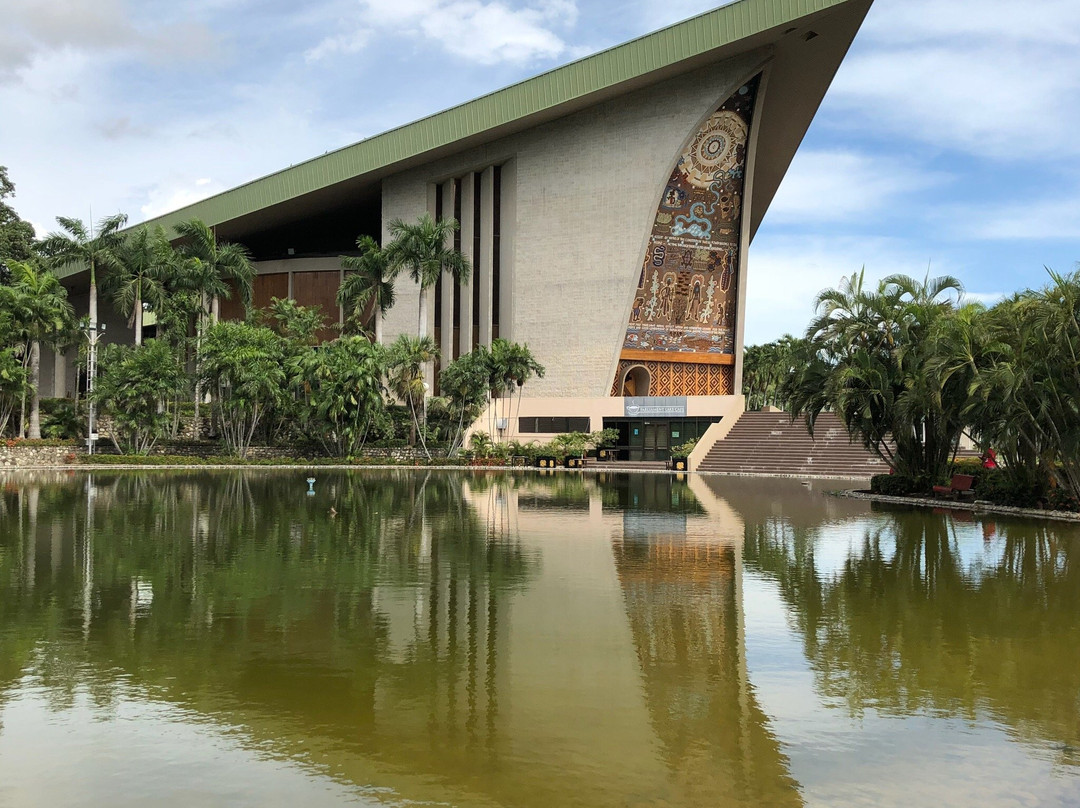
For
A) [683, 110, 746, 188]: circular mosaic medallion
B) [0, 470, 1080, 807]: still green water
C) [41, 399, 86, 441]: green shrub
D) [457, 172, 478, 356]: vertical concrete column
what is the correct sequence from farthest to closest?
1. [457, 172, 478, 356]: vertical concrete column
2. [683, 110, 746, 188]: circular mosaic medallion
3. [41, 399, 86, 441]: green shrub
4. [0, 470, 1080, 807]: still green water

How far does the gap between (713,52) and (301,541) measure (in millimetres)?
33689

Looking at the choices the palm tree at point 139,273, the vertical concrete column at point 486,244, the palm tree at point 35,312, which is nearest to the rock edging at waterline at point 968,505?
the vertical concrete column at point 486,244

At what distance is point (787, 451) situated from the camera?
126 feet

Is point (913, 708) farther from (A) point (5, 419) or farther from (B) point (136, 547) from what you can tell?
(A) point (5, 419)

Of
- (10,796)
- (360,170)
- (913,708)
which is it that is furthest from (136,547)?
(360,170)

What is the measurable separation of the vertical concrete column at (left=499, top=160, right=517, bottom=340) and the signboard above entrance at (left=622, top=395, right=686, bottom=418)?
24.5ft

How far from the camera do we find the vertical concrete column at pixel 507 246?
157ft

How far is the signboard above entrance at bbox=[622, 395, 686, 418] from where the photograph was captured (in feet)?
144

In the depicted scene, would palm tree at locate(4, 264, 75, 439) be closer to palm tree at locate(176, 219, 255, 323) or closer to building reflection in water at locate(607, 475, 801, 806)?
palm tree at locate(176, 219, 255, 323)

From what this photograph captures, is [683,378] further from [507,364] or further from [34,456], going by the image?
[34,456]

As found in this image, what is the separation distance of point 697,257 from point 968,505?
28904mm

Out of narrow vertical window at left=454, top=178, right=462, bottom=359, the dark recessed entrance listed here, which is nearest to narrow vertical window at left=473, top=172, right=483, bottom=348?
narrow vertical window at left=454, top=178, right=462, bottom=359

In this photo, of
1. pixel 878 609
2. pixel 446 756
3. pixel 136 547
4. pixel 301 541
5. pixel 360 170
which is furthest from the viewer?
pixel 360 170

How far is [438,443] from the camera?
42.8 metres
